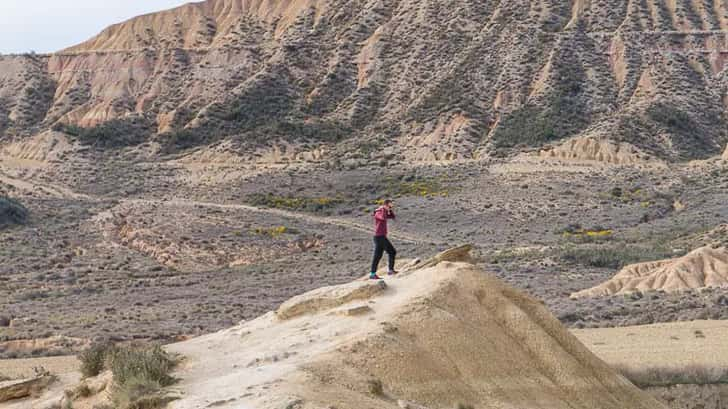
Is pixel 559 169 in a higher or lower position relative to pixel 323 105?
lower

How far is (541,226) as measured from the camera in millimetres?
51469

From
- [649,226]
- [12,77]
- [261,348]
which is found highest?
[12,77]

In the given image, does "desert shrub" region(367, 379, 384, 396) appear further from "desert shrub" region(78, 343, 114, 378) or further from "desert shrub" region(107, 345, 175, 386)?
"desert shrub" region(78, 343, 114, 378)

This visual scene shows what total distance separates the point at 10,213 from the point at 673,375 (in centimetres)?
4302

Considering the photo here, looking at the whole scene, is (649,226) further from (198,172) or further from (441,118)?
(198,172)

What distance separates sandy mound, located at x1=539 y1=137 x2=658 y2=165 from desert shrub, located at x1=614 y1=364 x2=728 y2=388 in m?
48.1

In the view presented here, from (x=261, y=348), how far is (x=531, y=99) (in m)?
63.7

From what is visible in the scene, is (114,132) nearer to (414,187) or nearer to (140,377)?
(414,187)

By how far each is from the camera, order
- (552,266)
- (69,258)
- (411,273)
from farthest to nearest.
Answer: (69,258)
(552,266)
(411,273)

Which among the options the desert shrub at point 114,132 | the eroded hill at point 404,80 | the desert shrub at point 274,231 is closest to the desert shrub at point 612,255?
the desert shrub at point 274,231

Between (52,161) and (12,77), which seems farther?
(12,77)

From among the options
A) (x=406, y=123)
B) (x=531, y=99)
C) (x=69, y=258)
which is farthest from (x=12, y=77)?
(x=69, y=258)

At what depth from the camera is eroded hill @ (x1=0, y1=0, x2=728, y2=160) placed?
2844 inches

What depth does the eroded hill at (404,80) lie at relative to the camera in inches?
2844
